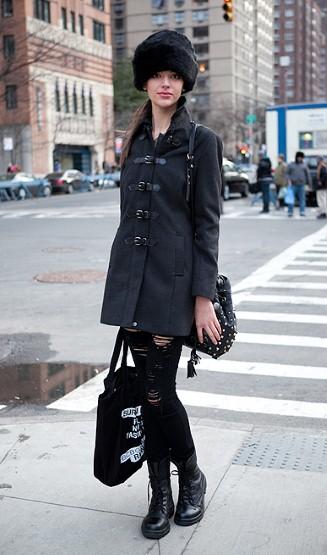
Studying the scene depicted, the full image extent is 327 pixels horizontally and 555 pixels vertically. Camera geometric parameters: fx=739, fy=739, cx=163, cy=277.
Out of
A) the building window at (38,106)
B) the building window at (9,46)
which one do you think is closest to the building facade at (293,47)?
the building window at (38,106)

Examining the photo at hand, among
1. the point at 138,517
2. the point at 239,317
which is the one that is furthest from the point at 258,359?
the point at 138,517

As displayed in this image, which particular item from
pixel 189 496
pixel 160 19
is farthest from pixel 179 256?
pixel 160 19

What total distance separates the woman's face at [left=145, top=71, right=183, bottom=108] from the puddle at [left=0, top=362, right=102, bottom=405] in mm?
3158

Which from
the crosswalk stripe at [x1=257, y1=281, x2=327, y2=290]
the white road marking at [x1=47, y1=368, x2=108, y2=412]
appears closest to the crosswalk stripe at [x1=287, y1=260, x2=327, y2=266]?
the crosswalk stripe at [x1=257, y1=281, x2=327, y2=290]

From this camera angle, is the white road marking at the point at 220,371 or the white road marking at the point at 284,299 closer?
the white road marking at the point at 220,371

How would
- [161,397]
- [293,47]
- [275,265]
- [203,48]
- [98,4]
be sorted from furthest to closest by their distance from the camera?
[293,47] < [203,48] < [98,4] < [275,265] < [161,397]

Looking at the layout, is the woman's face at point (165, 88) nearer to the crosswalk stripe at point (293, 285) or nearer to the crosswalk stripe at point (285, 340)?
the crosswalk stripe at point (285, 340)

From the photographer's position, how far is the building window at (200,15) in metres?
118

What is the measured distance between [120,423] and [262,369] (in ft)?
10.8

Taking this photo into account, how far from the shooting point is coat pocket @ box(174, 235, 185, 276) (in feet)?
10.2

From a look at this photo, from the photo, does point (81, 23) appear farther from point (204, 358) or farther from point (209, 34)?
point (204, 358)

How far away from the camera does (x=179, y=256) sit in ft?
10.2

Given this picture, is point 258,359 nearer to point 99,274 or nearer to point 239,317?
point 239,317

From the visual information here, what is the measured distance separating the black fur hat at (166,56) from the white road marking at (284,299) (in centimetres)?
642
